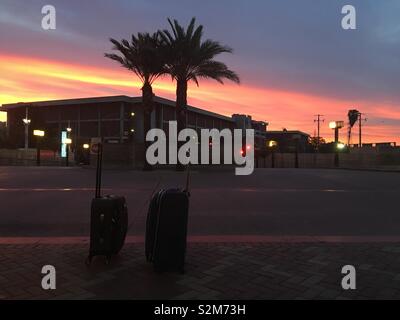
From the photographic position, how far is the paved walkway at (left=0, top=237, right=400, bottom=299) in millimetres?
4379

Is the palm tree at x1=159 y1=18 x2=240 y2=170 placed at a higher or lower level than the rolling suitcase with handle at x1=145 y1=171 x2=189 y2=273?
higher

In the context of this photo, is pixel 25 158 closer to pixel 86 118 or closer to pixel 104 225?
pixel 86 118

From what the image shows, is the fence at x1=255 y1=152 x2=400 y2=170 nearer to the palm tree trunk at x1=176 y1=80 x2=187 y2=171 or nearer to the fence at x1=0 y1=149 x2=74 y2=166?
the palm tree trunk at x1=176 y1=80 x2=187 y2=171

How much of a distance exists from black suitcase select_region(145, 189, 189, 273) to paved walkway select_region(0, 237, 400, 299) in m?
0.14

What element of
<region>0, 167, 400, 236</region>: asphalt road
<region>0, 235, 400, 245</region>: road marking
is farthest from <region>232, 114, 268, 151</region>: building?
<region>0, 235, 400, 245</region>: road marking

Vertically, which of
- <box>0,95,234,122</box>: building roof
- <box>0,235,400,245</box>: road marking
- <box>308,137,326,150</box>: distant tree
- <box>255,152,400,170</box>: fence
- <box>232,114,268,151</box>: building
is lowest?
<box>0,235,400,245</box>: road marking

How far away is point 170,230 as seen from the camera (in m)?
4.99

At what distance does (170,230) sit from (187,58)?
23.2m

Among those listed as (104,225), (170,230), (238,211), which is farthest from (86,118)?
(170,230)

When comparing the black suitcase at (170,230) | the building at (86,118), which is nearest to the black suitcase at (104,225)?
the black suitcase at (170,230)

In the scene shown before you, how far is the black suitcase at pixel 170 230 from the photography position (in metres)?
4.95
